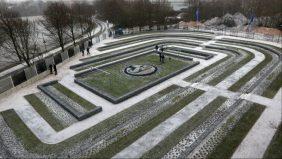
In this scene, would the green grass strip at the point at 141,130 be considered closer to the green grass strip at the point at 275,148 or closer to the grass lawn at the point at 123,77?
the grass lawn at the point at 123,77

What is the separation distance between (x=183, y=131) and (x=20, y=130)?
12.2m

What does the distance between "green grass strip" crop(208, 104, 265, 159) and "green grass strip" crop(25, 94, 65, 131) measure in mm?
11271

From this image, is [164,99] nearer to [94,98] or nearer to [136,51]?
[94,98]

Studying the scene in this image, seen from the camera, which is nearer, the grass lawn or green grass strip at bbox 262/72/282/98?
green grass strip at bbox 262/72/282/98

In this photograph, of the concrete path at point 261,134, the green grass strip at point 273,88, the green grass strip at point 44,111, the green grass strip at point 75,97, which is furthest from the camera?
the green grass strip at point 273,88

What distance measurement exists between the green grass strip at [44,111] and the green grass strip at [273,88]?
699 inches

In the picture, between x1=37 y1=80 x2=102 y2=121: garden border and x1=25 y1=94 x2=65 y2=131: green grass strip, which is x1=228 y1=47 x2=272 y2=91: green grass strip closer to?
x1=37 y1=80 x2=102 y2=121: garden border

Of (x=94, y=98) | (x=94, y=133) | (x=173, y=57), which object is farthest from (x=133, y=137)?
(x=173, y=57)

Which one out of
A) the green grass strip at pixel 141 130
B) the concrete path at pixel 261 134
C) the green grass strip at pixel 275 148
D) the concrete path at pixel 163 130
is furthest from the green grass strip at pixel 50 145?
the green grass strip at pixel 275 148

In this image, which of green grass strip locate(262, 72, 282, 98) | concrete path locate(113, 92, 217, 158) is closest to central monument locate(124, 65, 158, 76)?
concrete path locate(113, 92, 217, 158)

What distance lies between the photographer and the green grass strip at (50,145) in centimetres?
1519

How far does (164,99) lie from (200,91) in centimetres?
378

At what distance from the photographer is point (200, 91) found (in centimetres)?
2194

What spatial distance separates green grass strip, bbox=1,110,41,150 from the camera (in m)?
15.8
